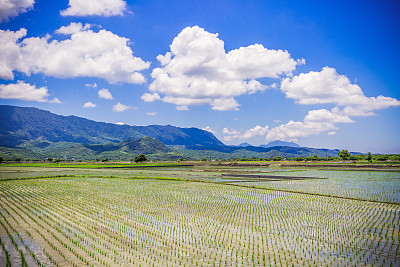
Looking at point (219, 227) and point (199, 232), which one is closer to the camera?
point (199, 232)

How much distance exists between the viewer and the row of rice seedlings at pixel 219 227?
11.3 m

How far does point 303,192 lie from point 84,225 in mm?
24217

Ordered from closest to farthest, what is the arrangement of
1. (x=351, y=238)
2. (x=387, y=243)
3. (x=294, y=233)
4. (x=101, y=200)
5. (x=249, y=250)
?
(x=249, y=250), (x=387, y=243), (x=351, y=238), (x=294, y=233), (x=101, y=200)

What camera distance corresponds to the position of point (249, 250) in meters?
11.9

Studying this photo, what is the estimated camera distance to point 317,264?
10.4 m

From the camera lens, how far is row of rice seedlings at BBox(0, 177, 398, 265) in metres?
11.3

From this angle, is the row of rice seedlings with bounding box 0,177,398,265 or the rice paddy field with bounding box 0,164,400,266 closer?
the rice paddy field with bounding box 0,164,400,266

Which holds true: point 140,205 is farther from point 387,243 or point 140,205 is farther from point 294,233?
point 387,243

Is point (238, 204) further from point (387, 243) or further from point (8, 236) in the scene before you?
point (8, 236)

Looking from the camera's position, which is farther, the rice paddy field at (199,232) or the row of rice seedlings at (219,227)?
the row of rice seedlings at (219,227)

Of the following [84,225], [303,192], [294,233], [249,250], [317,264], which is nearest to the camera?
[317,264]

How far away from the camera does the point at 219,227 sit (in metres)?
15.8

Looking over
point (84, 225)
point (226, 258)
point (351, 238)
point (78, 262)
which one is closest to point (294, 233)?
point (351, 238)

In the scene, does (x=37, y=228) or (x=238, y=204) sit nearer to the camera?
(x=37, y=228)
